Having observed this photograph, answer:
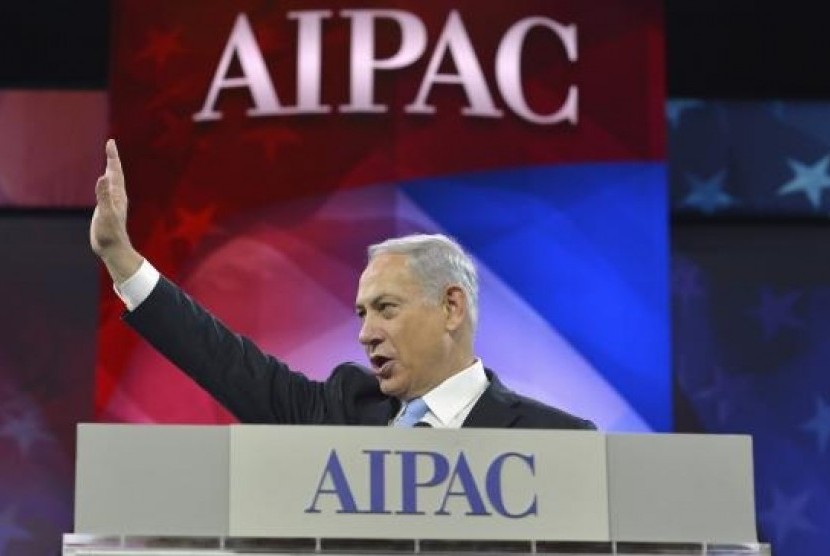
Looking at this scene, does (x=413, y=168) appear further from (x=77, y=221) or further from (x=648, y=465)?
(x=648, y=465)

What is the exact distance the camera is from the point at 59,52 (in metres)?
6.47

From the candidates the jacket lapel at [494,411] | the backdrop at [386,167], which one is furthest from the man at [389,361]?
the backdrop at [386,167]

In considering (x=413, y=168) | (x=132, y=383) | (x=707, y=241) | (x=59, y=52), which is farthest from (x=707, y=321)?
(x=59, y=52)

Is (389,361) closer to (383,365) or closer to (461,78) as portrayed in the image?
(383,365)

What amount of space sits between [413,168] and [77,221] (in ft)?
4.44

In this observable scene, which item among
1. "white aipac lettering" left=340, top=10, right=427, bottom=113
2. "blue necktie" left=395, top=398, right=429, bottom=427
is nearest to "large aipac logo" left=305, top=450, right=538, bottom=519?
"blue necktie" left=395, top=398, right=429, bottom=427

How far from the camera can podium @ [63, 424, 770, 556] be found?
2.10 metres

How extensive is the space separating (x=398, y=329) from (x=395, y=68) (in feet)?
9.76

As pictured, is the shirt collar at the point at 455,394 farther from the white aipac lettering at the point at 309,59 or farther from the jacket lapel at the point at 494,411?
the white aipac lettering at the point at 309,59

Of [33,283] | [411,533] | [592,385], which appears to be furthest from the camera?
[33,283]

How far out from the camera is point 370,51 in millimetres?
5828

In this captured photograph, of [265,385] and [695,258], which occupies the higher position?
[695,258]

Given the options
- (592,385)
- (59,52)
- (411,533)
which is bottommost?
(411,533)

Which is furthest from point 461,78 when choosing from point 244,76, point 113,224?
point 113,224
